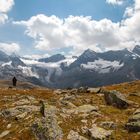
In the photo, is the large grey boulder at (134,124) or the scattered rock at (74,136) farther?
the large grey boulder at (134,124)

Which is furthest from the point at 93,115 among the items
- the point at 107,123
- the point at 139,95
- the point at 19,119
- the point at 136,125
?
the point at 139,95

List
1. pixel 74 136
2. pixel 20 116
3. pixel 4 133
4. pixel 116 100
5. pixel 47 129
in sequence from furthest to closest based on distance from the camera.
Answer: pixel 116 100
pixel 20 116
pixel 4 133
pixel 74 136
pixel 47 129

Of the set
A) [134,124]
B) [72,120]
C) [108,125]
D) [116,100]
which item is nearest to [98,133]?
[108,125]

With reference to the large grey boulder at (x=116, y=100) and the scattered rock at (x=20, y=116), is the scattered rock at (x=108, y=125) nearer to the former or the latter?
the large grey boulder at (x=116, y=100)

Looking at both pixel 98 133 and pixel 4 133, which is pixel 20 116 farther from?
pixel 98 133

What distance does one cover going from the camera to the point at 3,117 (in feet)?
102

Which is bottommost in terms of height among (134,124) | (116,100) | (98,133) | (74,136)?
(74,136)

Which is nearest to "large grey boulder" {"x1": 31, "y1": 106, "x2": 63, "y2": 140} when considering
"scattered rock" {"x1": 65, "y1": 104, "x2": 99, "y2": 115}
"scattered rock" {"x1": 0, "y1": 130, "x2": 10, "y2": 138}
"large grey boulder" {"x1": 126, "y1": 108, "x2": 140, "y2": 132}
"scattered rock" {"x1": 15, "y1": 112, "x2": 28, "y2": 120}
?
"scattered rock" {"x1": 0, "y1": 130, "x2": 10, "y2": 138}

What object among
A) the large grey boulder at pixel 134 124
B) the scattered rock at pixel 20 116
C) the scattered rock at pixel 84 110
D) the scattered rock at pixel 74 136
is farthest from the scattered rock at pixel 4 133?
the large grey boulder at pixel 134 124

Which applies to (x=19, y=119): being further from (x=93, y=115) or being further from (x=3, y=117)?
(x=93, y=115)

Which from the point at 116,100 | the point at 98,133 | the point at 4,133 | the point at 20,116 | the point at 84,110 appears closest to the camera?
the point at 98,133

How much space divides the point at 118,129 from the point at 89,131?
251 centimetres

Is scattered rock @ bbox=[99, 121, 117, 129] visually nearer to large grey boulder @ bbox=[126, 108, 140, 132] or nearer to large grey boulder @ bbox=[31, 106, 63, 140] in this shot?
large grey boulder @ bbox=[126, 108, 140, 132]

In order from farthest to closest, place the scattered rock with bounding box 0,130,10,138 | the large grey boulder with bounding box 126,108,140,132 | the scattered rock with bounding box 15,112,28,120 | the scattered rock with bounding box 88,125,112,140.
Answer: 1. the scattered rock with bounding box 15,112,28,120
2. the scattered rock with bounding box 0,130,10,138
3. the large grey boulder with bounding box 126,108,140,132
4. the scattered rock with bounding box 88,125,112,140
